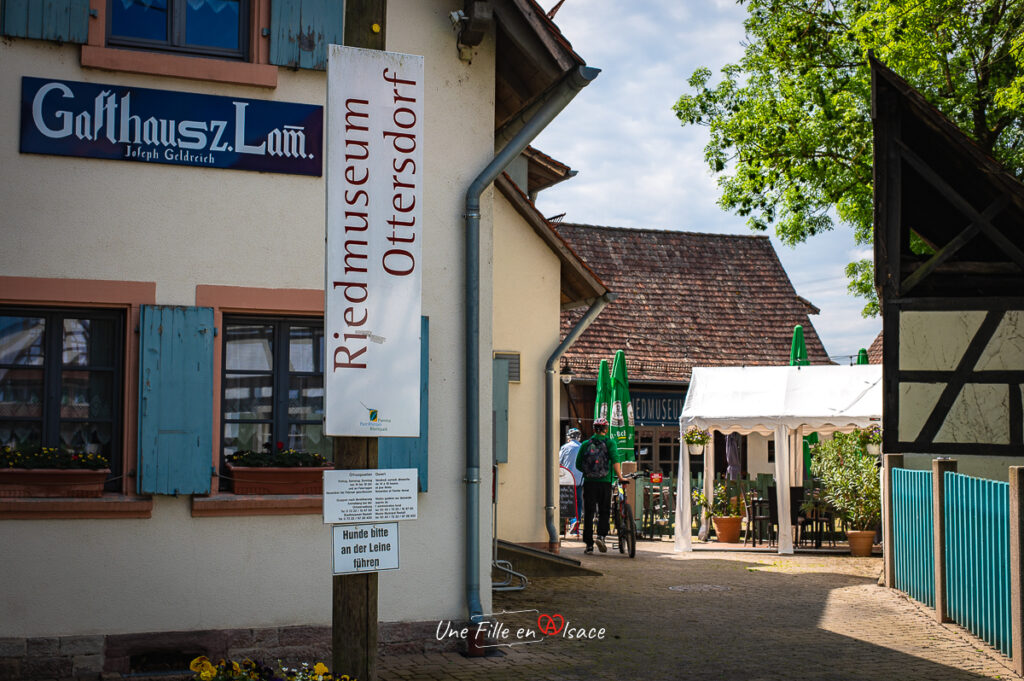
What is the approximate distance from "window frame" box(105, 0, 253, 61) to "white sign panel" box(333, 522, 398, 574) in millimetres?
4531

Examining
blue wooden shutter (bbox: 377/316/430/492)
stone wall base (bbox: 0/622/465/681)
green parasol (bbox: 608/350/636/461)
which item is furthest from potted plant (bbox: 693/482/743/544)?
blue wooden shutter (bbox: 377/316/430/492)

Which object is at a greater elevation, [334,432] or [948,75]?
[948,75]

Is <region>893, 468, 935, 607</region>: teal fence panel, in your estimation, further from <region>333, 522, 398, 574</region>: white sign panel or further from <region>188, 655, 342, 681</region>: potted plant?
<region>188, 655, 342, 681</region>: potted plant

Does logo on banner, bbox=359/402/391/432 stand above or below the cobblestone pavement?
above

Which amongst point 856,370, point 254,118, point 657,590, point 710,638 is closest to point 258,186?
point 254,118

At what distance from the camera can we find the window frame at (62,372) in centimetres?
794

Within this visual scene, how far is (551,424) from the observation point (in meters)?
15.0

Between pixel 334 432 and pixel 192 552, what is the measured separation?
330 centimetres

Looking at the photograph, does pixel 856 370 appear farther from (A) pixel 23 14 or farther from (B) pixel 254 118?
(A) pixel 23 14

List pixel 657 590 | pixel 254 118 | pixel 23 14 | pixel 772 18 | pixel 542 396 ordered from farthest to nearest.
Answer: pixel 772 18
pixel 542 396
pixel 657 590
pixel 254 118
pixel 23 14

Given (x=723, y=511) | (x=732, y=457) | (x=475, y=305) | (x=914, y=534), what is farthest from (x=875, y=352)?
(x=475, y=305)

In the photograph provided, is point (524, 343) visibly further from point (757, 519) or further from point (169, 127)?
point (169, 127)

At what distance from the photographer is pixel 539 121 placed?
8781 millimetres

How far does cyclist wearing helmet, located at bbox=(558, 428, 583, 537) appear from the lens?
20.6m
